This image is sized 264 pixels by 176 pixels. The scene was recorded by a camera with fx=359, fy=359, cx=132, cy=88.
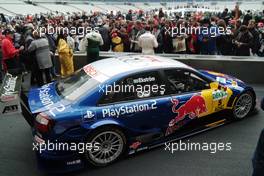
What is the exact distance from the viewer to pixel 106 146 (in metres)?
5.43

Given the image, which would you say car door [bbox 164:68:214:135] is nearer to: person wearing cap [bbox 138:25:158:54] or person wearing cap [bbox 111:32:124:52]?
person wearing cap [bbox 138:25:158:54]

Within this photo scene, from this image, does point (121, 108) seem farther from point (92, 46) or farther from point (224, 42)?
point (224, 42)

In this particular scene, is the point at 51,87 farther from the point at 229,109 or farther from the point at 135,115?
the point at 229,109

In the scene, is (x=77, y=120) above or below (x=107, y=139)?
above

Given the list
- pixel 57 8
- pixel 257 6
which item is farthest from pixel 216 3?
pixel 57 8

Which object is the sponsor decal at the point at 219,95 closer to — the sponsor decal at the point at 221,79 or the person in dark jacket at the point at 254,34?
the sponsor decal at the point at 221,79

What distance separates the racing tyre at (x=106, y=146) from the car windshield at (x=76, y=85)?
2.18ft

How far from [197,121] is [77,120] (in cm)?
221

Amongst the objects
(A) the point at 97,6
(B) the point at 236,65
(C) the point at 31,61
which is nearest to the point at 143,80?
(C) the point at 31,61

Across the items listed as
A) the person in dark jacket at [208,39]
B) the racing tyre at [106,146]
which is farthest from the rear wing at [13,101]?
the person in dark jacket at [208,39]

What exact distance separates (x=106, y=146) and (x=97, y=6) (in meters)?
64.1

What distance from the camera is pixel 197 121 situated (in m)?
6.22

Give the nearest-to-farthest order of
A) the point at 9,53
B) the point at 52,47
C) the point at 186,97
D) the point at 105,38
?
the point at 186,97 → the point at 9,53 → the point at 52,47 → the point at 105,38

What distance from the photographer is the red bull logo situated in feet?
19.4
